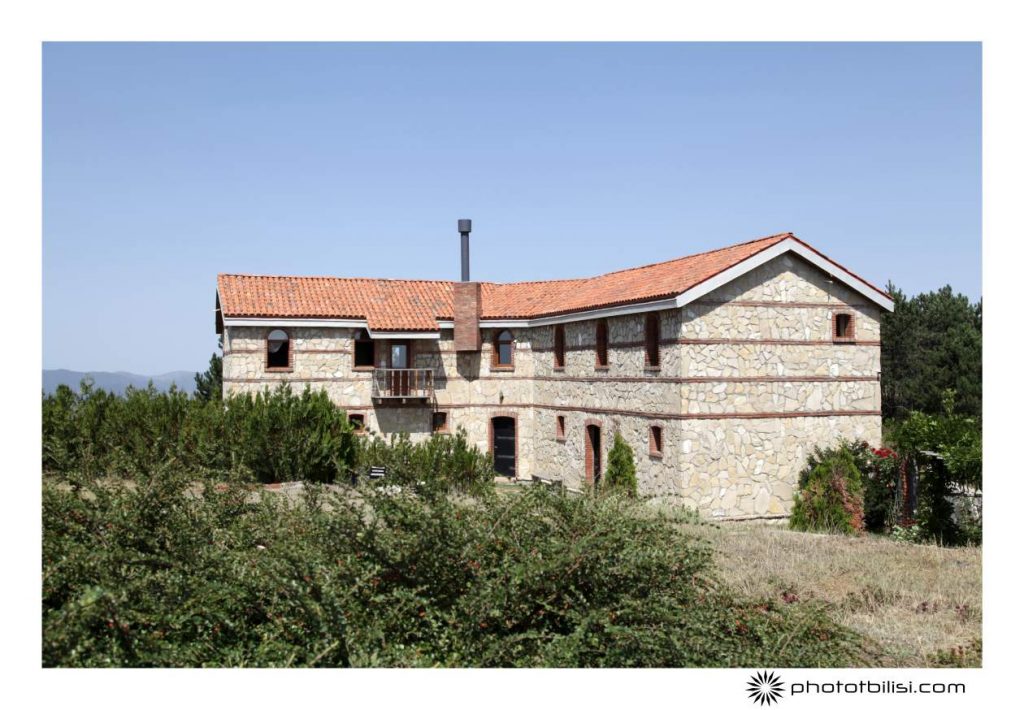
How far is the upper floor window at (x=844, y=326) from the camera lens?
787 inches

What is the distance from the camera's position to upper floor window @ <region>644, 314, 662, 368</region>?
19.4 meters

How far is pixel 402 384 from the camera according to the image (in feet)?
81.9

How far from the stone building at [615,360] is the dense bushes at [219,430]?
4067 mm

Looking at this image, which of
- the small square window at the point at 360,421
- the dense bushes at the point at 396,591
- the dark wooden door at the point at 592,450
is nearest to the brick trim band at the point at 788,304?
the dark wooden door at the point at 592,450

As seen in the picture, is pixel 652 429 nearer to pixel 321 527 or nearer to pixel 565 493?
pixel 565 493

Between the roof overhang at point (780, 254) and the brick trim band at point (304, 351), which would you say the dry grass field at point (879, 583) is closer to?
the roof overhang at point (780, 254)

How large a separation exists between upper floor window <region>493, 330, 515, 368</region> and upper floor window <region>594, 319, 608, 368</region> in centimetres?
428

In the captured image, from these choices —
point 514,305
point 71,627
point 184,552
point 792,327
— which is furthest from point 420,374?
point 71,627

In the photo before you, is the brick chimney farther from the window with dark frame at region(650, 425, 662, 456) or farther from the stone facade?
the window with dark frame at region(650, 425, 662, 456)

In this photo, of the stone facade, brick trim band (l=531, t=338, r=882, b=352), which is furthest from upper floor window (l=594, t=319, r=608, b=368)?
brick trim band (l=531, t=338, r=882, b=352)

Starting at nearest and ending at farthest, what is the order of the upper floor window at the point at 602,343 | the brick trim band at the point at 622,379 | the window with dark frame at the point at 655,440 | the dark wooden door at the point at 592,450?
the brick trim band at the point at 622,379, the window with dark frame at the point at 655,440, the upper floor window at the point at 602,343, the dark wooden door at the point at 592,450

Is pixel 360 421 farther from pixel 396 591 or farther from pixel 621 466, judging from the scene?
pixel 396 591

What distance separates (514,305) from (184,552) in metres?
18.6
